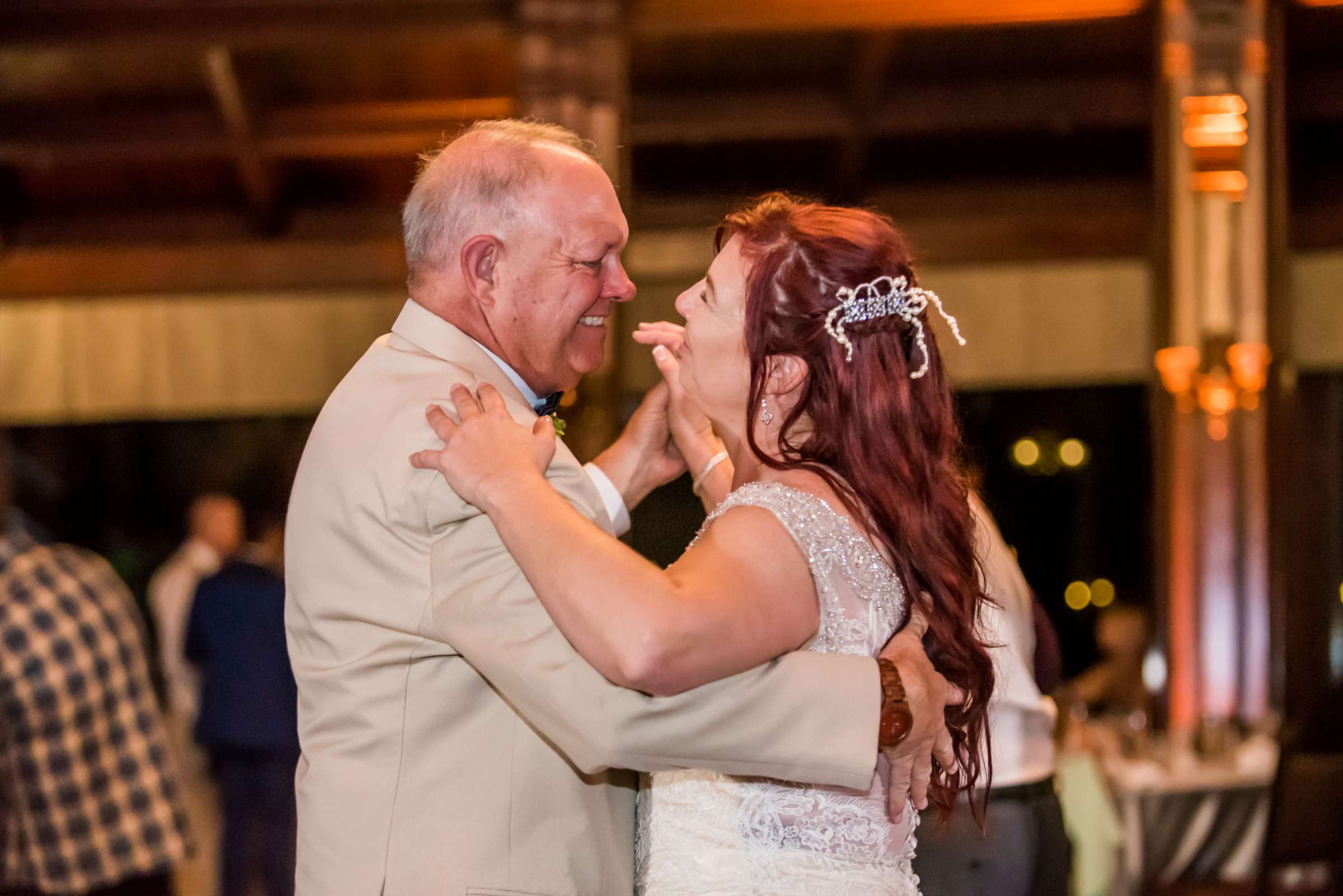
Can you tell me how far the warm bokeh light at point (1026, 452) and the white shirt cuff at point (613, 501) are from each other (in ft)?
27.0

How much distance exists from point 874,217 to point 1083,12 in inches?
220

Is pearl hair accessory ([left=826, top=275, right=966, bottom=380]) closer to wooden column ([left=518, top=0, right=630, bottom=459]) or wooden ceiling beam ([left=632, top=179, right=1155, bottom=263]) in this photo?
wooden column ([left=518, top=0, right=630, bottom=459])

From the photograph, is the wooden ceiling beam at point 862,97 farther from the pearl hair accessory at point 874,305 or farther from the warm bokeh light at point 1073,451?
the pearl hair accessory at point 874,305

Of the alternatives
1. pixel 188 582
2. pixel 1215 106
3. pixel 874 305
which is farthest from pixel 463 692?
pixel 188 582

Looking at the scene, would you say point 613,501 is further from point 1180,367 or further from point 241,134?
point 241,134

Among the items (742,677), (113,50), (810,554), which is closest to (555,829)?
(742,677)

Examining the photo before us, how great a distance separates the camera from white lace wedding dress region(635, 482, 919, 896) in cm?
162

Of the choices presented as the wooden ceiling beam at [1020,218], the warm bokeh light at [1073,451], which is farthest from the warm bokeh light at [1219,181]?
the warm bokeh light at [1073,451]

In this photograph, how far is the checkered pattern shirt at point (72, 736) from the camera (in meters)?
3.43

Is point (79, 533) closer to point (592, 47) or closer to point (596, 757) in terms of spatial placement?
point (592, 47)

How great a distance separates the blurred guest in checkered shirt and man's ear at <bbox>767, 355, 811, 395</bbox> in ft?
8.05

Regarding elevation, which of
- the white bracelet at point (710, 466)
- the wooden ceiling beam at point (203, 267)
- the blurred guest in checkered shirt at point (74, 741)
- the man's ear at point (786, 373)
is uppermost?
the wooden ceiling beam at point (203, 267)

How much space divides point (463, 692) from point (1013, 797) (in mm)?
1514

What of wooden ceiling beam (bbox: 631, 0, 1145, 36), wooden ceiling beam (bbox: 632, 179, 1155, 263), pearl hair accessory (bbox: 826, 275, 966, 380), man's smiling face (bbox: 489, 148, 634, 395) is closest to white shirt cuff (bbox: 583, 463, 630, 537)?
man's smiling face (bbox: 489, 148, 634, 395)
